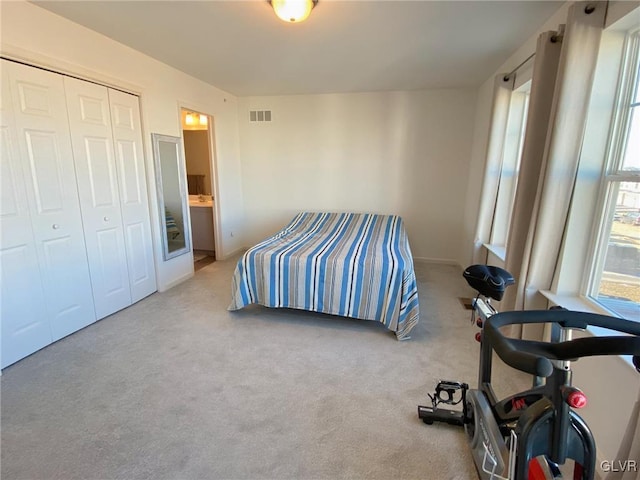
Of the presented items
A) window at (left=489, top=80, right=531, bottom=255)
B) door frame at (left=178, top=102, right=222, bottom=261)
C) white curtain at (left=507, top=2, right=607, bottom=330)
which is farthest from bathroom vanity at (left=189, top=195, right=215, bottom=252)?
white curtain at (left=507, top=2, right=607, bottom=330)

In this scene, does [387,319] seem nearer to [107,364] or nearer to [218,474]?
[218,474]

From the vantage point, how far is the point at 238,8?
7.25 feet

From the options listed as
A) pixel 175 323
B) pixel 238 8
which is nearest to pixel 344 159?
pixel 238 8

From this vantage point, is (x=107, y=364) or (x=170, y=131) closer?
(x=107, y=364)

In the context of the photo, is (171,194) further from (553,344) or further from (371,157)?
(553,344)

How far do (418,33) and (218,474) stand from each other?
10.6 feet

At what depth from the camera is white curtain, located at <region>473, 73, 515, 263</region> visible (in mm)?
3141

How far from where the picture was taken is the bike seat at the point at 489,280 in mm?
1350

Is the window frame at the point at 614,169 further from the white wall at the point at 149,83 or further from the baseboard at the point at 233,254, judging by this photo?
the baseboard at the point at 233,254

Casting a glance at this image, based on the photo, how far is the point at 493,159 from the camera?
11.0ft

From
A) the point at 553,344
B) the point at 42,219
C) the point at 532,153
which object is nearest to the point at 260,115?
the point at 42,219

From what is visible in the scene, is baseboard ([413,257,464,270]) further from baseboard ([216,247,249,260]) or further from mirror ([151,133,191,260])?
mirror ([151,133,191,260])

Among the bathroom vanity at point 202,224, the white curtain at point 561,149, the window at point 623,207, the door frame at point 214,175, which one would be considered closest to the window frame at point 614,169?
the window at point 623,207

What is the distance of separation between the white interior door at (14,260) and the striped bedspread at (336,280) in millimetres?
1462
